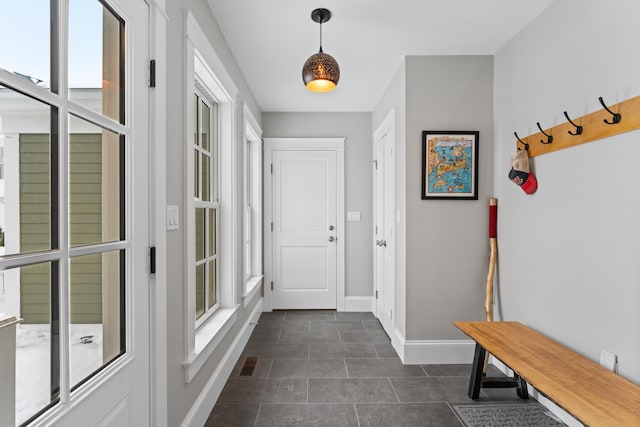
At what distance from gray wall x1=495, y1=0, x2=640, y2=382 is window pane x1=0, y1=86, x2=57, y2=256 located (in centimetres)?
227

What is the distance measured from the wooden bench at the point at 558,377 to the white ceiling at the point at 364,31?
6.77 ft

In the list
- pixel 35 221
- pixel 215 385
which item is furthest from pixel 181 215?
pixel 215 385

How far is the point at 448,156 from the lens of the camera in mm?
2936

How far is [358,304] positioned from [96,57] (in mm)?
A: 3955

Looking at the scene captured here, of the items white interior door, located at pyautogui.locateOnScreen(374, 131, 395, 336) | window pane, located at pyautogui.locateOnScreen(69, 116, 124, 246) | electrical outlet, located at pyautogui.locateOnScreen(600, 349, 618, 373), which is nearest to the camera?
window pane, located at pyautogui.locateOnScreen(69, 116, 124, 246)

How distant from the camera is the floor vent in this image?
9.01 feet

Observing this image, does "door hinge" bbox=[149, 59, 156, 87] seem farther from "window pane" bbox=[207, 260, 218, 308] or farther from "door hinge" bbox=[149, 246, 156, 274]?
"window pane" bbox=[207, 260, 218, 308]

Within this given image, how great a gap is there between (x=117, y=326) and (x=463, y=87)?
291 centimetres

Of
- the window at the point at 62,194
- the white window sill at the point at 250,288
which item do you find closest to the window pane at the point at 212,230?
the white window sill at the point at 250,288

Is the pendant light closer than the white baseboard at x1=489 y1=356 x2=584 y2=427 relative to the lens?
No

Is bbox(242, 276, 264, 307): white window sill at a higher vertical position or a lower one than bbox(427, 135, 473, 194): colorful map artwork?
lower

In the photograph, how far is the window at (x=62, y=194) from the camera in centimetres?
84

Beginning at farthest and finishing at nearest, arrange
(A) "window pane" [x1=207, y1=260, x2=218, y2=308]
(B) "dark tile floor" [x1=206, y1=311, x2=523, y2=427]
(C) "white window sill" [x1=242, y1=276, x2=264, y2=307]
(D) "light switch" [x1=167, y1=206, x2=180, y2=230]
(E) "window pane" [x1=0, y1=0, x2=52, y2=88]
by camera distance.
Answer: (C) "white window sill" [x1=242, y1=276, x2=264, y2=307]
(A) "window pane" [x1=207, y1=260, x2=218, y2=308]
(B) "dark tile floor" [x1=206, y1=311, x2=523, y2=427]
(D) "light switch" [x1=167, y1=206, x2=180, y2=230]
(E) "window pane" [x1=0, y1=0, x2=52, y2=88]

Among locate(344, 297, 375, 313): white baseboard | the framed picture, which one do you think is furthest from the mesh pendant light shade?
locate(344, 297, 375, 313): white baseboard
